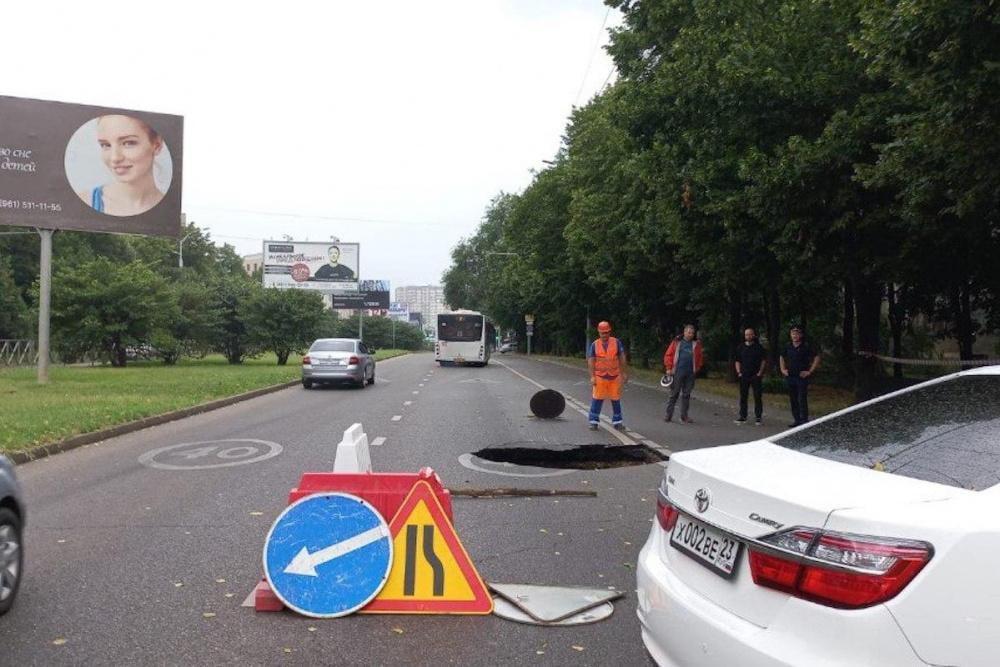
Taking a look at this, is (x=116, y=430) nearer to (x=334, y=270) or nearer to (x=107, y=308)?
(x=107, y=308)

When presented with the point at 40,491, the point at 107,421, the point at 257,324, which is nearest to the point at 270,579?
the point at 40,491

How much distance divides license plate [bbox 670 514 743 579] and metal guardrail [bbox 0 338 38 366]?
43.1 m

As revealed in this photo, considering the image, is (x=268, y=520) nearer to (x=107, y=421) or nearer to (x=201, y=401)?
(x=107, y=421)

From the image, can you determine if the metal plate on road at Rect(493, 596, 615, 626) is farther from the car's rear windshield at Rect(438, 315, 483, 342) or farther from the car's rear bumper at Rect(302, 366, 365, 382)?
the car's rear windshield at Rect(438, 315, 483, 342)

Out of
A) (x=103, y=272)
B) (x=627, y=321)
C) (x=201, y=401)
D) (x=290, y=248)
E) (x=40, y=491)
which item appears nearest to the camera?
(x=40, y=491)

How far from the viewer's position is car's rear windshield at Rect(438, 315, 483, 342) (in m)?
46.2

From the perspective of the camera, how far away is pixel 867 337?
19.2 m

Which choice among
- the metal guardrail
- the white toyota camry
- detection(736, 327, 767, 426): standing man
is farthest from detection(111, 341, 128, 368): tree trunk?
the white toyota camry

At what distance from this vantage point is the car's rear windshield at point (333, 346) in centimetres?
2497

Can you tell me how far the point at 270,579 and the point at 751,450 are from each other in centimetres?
270

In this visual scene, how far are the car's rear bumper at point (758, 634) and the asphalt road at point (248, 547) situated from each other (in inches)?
38.7

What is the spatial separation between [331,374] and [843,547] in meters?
22.6

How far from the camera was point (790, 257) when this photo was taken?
15.4 metres

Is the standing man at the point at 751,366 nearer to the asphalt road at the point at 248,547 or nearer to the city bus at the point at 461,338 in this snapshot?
the asphalt road at the point at 248,547
